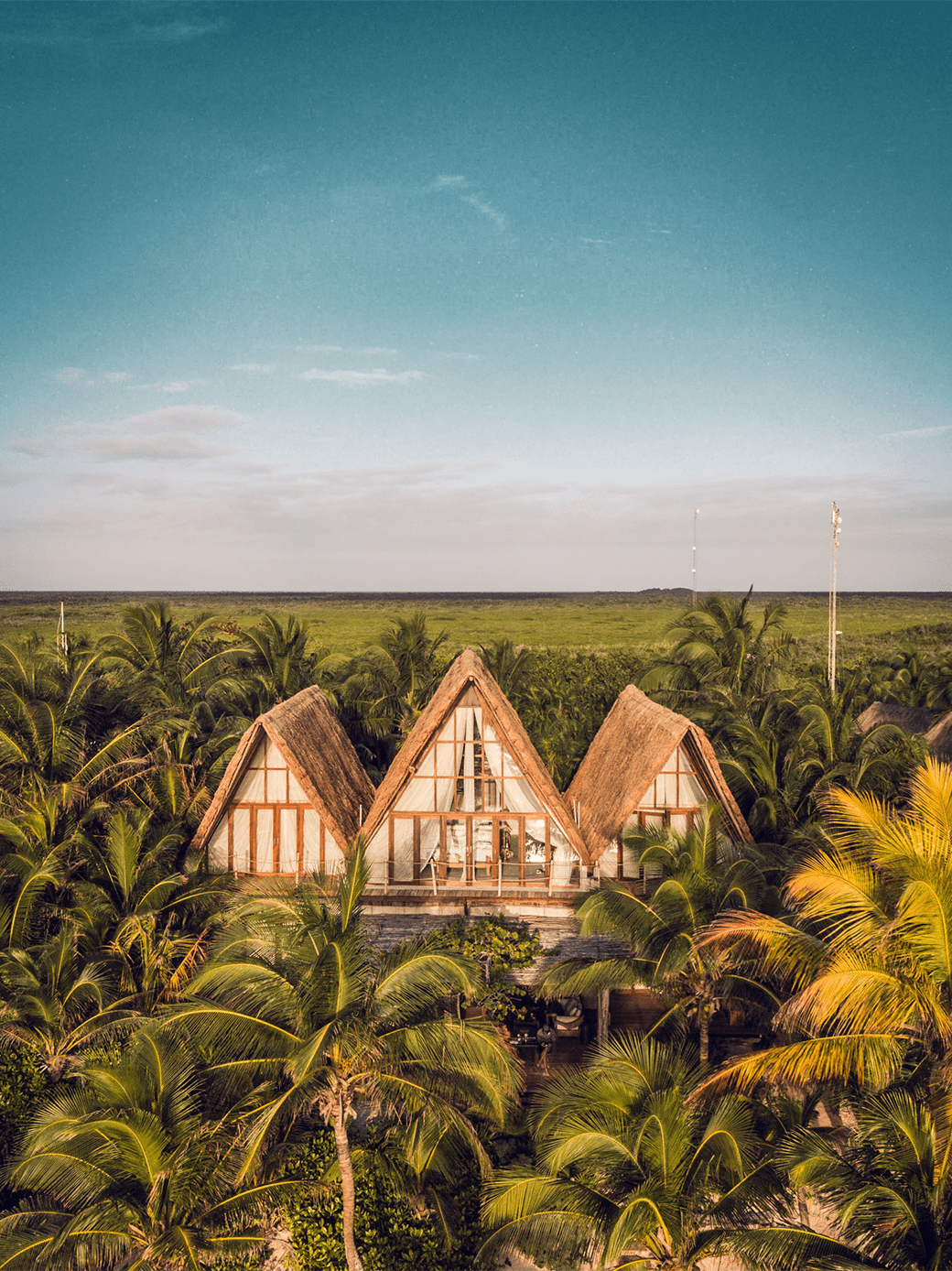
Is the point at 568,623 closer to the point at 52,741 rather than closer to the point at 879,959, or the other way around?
the point at 52,741

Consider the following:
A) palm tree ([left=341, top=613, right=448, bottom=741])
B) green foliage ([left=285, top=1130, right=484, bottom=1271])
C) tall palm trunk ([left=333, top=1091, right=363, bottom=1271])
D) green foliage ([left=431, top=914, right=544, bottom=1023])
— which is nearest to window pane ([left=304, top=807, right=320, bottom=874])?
green foliage ([left=431, top=914, right=544, bottom=1023])

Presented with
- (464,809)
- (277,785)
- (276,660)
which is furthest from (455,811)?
(276,660)

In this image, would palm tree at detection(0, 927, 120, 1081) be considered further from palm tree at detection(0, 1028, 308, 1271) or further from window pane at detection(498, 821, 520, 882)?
window pane at detection(498, 821, 520, 882)

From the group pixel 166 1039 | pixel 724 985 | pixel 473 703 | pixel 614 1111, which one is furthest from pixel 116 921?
pixel 724 985

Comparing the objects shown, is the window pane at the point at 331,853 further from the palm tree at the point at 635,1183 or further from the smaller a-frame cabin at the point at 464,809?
the palm tree at the point at 635,1183

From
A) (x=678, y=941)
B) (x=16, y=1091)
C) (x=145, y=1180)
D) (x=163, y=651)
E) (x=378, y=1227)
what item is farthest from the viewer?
(x=163, y=651)
